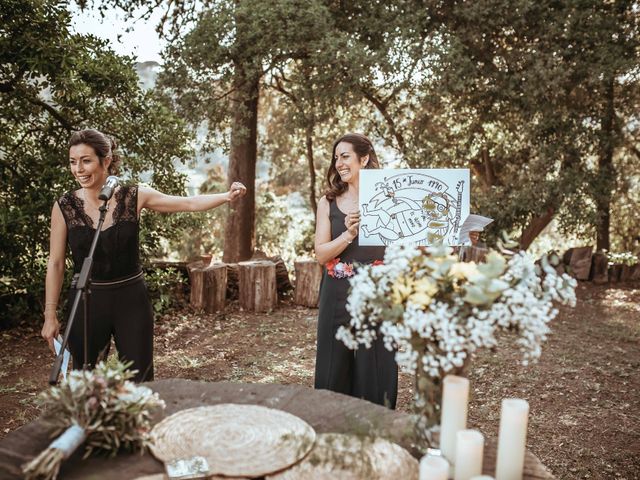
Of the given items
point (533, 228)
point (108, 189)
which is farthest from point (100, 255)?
point (533, 228)

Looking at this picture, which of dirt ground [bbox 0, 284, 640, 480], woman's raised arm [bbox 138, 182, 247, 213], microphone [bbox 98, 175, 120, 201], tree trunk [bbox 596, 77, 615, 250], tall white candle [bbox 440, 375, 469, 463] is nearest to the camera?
tall white candle [bbox 440, 375, 469, 463]

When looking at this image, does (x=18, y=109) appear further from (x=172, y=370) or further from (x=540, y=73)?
(x=540, y=73)

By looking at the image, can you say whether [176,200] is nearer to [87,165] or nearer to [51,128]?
[87,165]

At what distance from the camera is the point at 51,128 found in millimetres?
6027

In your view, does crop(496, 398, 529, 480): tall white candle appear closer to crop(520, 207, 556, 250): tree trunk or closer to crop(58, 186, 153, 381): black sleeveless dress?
crop(58, 186, 153, 381): black sleeveless dress

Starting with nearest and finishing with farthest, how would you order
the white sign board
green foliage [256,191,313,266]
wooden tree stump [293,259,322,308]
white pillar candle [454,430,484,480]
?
white pillar candle [454,430,484,480], the white sign board, wooden tree stump [293,259,322,308], green foliage [256,191,313,266]

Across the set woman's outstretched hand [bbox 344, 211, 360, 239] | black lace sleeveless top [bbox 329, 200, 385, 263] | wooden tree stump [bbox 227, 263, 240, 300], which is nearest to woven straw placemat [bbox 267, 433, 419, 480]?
woman's outstretched hand [bbox 344, 211, 360, 239]

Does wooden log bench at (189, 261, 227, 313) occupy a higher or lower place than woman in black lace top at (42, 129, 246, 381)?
lower

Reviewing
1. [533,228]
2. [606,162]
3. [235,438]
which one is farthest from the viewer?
[533,228]

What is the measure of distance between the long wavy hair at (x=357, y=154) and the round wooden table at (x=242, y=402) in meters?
1.28

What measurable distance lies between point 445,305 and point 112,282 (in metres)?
2.09

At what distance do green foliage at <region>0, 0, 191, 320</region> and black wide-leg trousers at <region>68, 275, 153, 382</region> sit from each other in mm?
2678

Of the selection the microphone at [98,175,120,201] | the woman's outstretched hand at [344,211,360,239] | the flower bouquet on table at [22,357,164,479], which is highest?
the microphone at [98,175,120,201]

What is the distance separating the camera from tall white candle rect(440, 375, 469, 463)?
6.12ft
